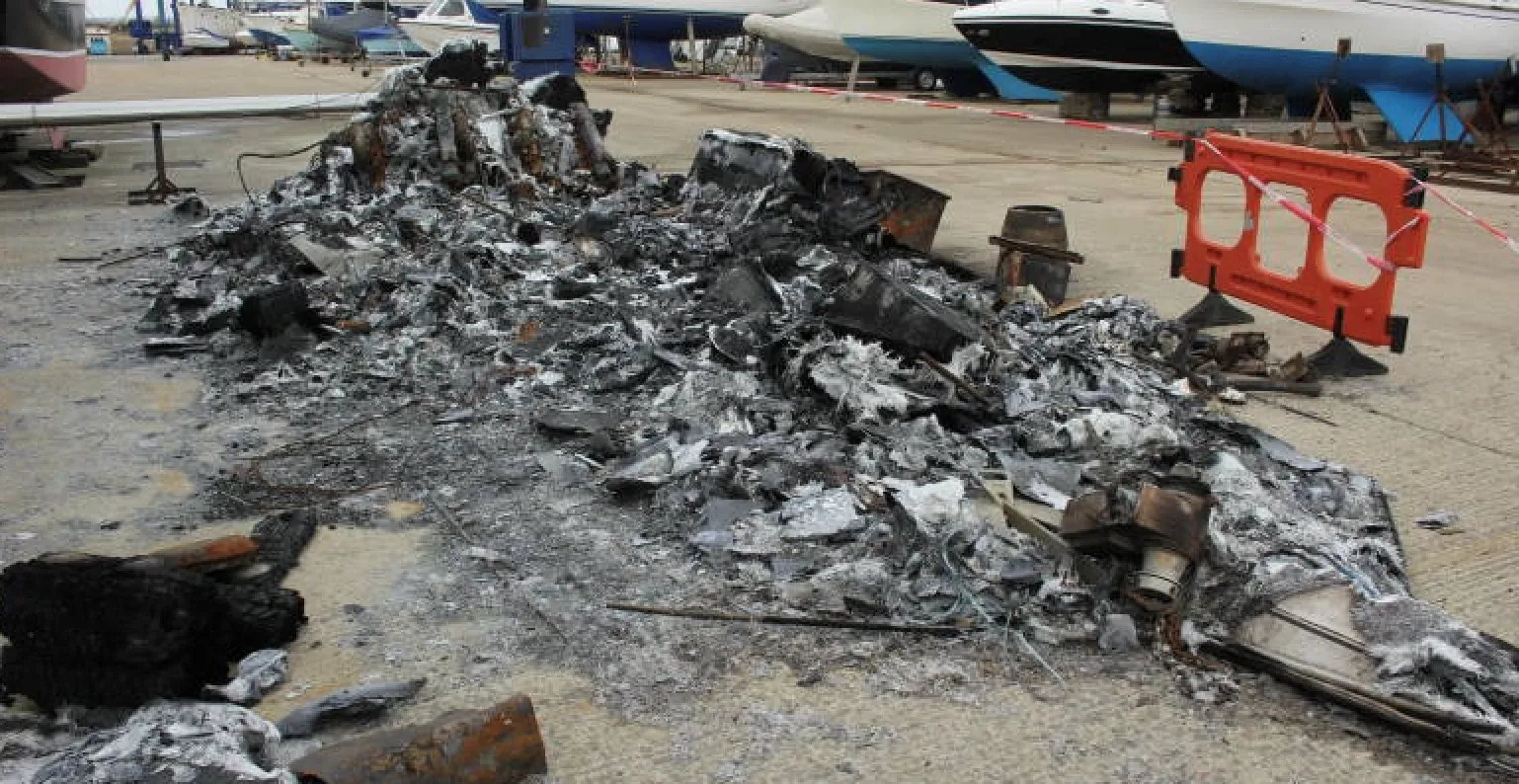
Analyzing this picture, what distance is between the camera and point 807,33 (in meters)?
27.7

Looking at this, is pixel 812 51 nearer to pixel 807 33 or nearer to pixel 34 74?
pixel 807 33

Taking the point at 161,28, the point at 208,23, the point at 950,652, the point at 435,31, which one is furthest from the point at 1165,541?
the point at 208,23

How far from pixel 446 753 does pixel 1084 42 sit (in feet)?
62.0

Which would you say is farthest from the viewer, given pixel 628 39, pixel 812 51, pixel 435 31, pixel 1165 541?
pixel 435 31

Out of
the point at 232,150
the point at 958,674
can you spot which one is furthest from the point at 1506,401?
the point at 232,150

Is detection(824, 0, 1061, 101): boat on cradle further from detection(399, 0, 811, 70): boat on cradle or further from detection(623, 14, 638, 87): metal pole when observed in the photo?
detection(623, 14, 638, 87): metal pole

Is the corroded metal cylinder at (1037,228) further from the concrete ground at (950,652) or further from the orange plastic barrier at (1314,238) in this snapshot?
the orange plastic barrier at (1314,238)

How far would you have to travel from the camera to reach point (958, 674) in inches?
128

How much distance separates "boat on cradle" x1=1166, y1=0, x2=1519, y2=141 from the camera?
660 inches

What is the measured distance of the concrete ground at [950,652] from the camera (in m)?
2.89

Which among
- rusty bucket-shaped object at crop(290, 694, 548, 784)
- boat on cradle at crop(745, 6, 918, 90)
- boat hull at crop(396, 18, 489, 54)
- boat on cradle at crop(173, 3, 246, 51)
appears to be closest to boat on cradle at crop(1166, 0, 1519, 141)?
boat on cradle at crop(745, 6, 918, 90)

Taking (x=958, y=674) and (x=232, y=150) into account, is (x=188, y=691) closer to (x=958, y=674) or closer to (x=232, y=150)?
(x=958, y=674)

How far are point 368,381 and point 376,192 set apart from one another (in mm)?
4916

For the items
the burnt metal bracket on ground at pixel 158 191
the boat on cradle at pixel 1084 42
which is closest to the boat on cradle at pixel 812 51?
the boat on cradle at pixel 1084 42
